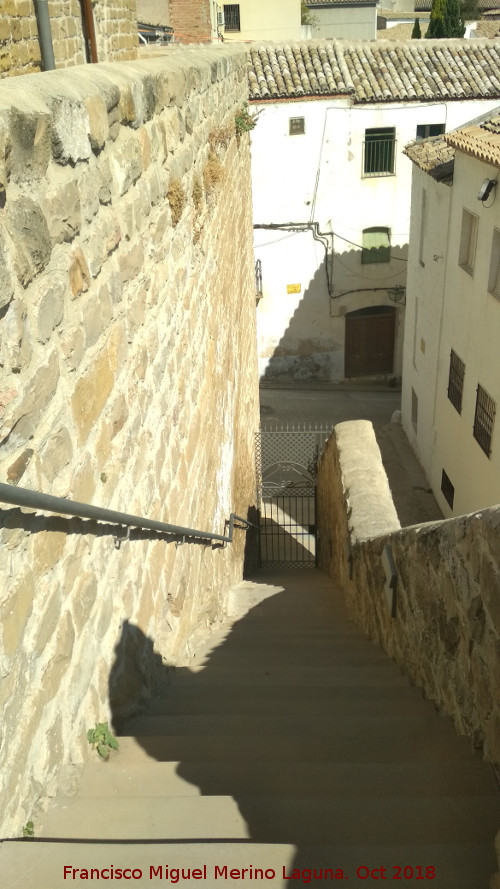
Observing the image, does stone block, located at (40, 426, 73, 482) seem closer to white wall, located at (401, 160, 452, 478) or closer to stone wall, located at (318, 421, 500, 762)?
stone wall, located at (318, 421, 500, 762)

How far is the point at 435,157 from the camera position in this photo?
38.6 ft

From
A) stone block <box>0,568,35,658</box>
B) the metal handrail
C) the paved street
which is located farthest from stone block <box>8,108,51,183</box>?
the paved street

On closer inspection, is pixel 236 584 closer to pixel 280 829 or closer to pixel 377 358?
pixel 280 829

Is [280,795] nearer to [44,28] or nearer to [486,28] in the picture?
[44,28]

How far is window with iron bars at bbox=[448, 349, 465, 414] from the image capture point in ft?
35.0

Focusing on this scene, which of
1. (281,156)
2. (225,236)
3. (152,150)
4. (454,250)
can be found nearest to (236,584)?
(225,236)

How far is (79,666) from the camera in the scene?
8.05 feet

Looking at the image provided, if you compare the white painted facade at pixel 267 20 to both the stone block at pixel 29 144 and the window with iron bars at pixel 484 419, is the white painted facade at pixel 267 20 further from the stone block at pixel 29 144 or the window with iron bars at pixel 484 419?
the stone block at pixel 29 144

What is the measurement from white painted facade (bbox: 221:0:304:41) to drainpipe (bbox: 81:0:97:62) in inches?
742

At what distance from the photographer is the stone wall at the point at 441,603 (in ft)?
8.61

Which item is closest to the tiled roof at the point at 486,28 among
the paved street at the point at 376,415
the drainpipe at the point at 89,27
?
the paved street at the point at 376,415

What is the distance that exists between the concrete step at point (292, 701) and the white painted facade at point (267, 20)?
79.8 ft

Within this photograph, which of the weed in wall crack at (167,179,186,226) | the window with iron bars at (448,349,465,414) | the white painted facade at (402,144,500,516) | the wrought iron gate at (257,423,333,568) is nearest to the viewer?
the weed in wall crack at (167,179,186,226)

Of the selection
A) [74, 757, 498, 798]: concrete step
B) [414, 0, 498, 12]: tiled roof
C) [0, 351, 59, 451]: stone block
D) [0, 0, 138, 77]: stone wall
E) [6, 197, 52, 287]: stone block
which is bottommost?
[74, 757, 498, 798]: concrete step
